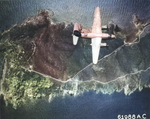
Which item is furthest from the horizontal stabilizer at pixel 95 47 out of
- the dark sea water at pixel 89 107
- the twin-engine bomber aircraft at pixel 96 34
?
the dark sea water at pixel 89 107

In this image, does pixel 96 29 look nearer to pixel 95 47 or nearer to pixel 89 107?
pixel 95 47

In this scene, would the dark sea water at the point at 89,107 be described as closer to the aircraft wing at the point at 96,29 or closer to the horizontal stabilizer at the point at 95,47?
the horizontal stabilizer at the point at 95,47

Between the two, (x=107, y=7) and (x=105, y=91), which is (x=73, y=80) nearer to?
(x=105, y=91)

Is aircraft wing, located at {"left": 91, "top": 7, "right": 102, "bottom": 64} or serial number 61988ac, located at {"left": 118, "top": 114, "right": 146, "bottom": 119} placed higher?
aircraft wing, located at {"left": 91, "top": 7, "right": 102, "bottom": 64}

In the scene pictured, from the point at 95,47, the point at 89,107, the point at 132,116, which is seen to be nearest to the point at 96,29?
the point at 95,47

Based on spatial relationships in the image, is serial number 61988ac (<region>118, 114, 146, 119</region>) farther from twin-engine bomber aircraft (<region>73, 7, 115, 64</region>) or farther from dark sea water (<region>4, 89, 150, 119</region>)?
twin-engine bomber aircraft (<region>73, 7, 115, 64</region>)

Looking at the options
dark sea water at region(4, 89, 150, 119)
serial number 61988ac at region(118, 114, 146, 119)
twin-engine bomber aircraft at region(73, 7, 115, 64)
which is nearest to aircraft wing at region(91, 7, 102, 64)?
twin-engine bomber aircraft at region(73, 7, 115, 64)

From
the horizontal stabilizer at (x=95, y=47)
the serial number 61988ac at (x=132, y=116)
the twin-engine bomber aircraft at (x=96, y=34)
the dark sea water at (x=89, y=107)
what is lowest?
the serial number 61988ac at (x=132, y=116)

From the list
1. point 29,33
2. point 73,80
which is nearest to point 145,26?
point 73,80
